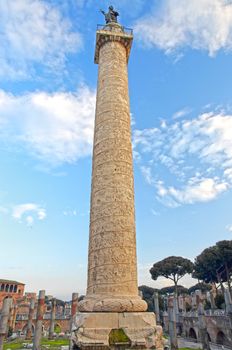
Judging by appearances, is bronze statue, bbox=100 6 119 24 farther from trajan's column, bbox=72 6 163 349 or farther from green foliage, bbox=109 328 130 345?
green foliage, bbox=109 328 130 345

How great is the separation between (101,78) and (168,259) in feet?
130

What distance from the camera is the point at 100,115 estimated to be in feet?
29.9

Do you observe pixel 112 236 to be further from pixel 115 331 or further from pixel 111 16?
pixel 111 16

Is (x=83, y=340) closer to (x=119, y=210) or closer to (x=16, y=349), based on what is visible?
(x=119, y=210)

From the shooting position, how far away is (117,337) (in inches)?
232

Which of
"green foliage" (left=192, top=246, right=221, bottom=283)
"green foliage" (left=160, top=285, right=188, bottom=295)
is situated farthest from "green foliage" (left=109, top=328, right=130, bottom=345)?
"green foliage" (left=160, top=285, right=188, bottom=295)

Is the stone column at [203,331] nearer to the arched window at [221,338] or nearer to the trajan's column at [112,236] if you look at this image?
the arched window at [221,338]

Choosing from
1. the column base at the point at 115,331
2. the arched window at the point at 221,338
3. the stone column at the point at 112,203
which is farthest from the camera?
the arched window at the point at 221,338

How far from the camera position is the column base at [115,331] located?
577 cm

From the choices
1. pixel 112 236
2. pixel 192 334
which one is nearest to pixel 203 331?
pixel 112 236

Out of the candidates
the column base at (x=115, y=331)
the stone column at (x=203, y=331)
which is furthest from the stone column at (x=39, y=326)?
the column base at (x=115, y=331)

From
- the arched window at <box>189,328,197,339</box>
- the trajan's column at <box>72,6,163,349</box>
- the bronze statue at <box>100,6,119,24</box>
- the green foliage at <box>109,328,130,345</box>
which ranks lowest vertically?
the arched window at <box>189,328,197,339</box>

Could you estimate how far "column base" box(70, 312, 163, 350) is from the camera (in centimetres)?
577

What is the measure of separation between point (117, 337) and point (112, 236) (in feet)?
7.64
